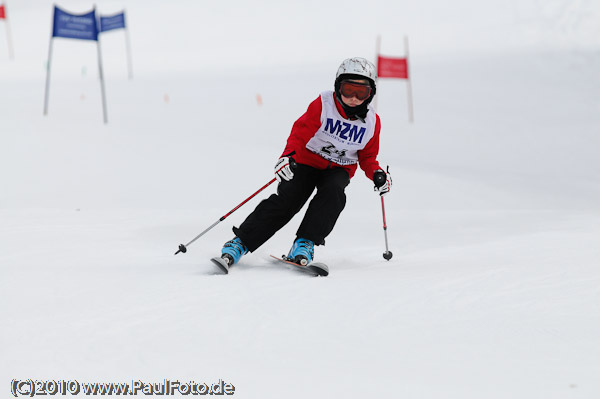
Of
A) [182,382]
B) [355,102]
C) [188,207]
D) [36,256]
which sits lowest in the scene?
[188,207]

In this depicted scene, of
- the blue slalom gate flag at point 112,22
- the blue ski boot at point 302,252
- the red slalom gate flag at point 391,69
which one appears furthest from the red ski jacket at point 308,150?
the blue slalom gate flag at point 112,22

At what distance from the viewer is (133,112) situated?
12.3 metres

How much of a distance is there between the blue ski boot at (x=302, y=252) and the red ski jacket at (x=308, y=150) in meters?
0.49

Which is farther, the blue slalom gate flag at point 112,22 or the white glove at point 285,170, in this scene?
the blue slalom gate flag at point 112,22

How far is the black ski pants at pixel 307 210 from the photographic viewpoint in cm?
335

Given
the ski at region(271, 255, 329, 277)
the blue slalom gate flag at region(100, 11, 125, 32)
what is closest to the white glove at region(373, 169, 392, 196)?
→ the ski at region(271, 255, 329, 277)

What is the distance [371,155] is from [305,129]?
1.43 feet

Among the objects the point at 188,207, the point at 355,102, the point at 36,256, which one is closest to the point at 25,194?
the point at 188,207

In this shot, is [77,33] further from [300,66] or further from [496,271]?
[300,66]

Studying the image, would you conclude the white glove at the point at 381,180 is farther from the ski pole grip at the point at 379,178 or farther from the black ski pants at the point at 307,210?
the black ski pants at the point at 307,210

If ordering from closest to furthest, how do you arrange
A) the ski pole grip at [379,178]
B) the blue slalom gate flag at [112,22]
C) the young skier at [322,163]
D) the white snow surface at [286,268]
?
the white snow surface at [286,268], the young skier at [322,163], the ski pole grip at [379,178], the blue slalom gate flag at [112,22]

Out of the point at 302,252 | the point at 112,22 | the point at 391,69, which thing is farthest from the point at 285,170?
the point at 112,22

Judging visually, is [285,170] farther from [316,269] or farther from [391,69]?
[391,69]

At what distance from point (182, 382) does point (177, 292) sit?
88 centimetres
